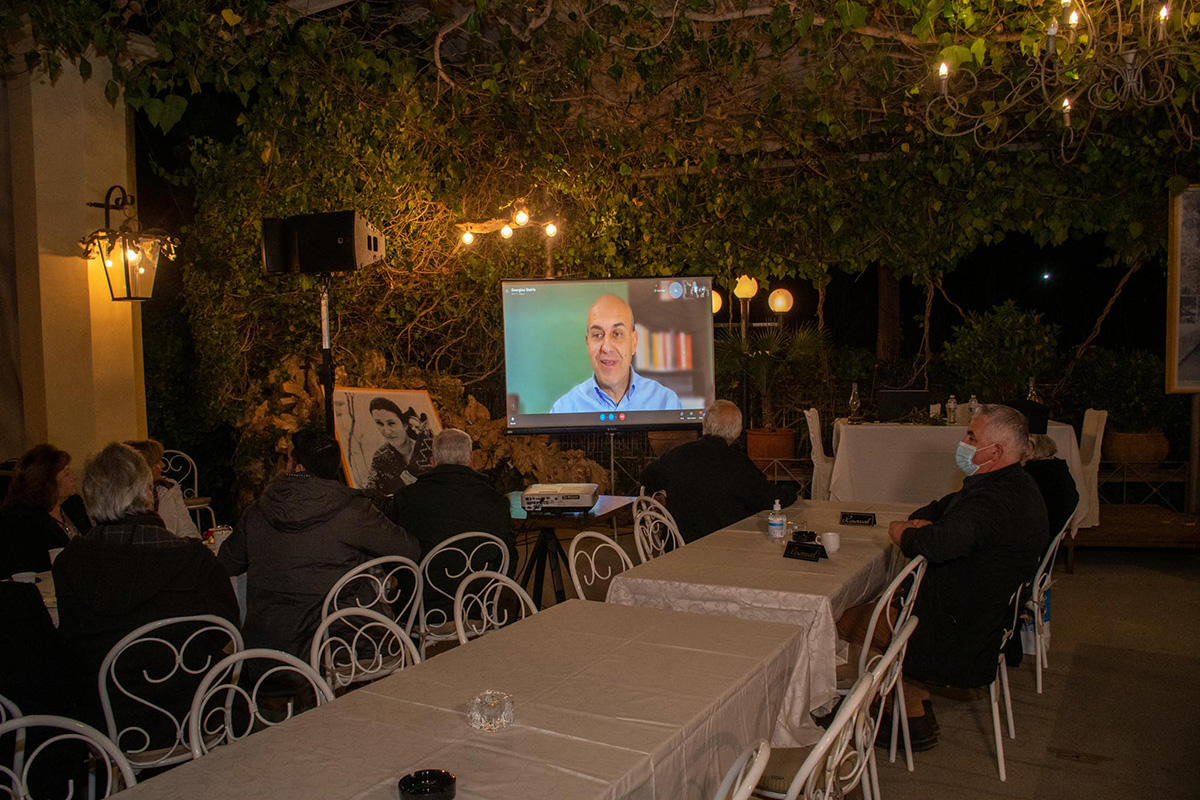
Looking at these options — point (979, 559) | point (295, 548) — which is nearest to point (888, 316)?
point (979, 559)

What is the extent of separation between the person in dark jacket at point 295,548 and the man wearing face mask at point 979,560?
6.82ft

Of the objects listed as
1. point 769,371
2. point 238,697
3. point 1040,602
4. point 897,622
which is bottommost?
point 1040,602

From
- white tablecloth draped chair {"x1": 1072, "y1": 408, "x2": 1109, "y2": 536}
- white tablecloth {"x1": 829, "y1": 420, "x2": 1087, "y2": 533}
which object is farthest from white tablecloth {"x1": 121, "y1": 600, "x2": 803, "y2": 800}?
white tablecloth draped chair {"x1": 1072, "y1": 408, "x2": 1109, "y2": 536}

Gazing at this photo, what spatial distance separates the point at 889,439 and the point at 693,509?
2584 millimetres

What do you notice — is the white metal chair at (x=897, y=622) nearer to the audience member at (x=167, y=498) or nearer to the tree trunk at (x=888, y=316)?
the audience member at (x=167, y=498)

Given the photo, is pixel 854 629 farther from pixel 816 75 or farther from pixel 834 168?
pixel 834 168

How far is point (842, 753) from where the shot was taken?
168cm

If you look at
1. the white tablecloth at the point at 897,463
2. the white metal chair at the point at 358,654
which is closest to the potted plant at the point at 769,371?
the white tablecloth at the point at 897,463

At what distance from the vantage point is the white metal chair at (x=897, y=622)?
2.78 meters

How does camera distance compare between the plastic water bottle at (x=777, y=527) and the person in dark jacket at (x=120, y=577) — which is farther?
the plastic water bottle at (x=777, y=527)

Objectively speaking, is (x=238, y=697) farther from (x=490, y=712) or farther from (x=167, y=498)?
(x=167, y=498)

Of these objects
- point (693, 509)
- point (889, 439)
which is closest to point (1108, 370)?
point (889, 439)

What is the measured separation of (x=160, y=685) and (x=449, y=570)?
1.38 meters

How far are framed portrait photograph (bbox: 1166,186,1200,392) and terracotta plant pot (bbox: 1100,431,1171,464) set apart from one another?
86cm
